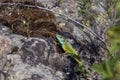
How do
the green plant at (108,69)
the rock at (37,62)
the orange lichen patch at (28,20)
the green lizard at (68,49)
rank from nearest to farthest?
the green plant at (108,69), the rock at (37,62), the green lizard at (68,49), the orange lichen patch at (28,20)

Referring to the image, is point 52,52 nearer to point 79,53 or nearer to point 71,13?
point 79,53

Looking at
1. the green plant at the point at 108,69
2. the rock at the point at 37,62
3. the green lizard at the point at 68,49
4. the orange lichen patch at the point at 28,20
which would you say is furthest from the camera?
the orange lichen patch at the point at 28,20

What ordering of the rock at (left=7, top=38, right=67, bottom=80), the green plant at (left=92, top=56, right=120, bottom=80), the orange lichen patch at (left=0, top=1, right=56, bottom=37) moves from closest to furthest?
the green plant at (left=92, top=56, right=120, bottom=80) < the rock at (left=7, top=38, right=67, bottom=80) < the orange lichen patch at (left=0, top=1, right=56, bottom=37)

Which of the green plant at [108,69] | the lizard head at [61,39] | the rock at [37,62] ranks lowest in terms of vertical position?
the rock at [37,62]

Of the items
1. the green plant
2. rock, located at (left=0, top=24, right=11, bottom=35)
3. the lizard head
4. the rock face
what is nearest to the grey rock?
the rock face

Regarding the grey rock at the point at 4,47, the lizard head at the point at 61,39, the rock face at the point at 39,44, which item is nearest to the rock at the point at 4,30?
the rock face at the point at 39,44

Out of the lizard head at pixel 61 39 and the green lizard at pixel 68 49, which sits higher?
the lizard head at pixel 61 39

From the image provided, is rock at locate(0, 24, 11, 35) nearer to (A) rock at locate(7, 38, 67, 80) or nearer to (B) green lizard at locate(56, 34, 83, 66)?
(A) rock at locate(7, 38, 67, 80)

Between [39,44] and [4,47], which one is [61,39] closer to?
[39,44]

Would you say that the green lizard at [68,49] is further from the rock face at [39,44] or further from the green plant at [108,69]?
the green plant at [108,69]

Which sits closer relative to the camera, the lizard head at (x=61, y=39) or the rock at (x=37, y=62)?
the rock at (x=37, y=62)
